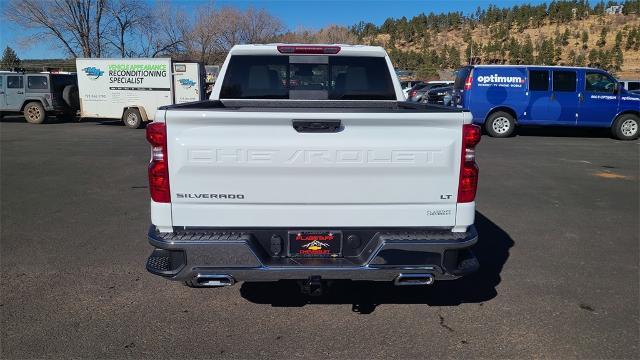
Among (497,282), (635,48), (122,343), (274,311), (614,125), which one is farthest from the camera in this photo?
(635,48)

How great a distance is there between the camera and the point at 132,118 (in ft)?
61.9

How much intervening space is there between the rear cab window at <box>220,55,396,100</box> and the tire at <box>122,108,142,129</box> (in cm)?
1529

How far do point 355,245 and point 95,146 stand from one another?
40.9 ft

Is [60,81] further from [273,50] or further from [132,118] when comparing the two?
[273,50]

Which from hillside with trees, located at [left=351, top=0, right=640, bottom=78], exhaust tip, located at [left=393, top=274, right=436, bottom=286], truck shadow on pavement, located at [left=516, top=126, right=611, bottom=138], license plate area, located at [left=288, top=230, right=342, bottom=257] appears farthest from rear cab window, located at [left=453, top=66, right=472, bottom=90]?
hillside with trees, located at [left=351, top=0, right=640, bottom=78]

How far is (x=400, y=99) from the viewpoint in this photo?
16.1ft

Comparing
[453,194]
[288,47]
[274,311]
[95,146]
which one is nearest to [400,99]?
[288,47]

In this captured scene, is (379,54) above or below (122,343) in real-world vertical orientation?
above

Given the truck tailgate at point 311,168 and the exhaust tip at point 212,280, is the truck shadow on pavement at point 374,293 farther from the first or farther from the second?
the truck tailgate at point 311,168

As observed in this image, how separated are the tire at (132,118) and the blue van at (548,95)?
11973 millimetres

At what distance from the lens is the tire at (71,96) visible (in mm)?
19969

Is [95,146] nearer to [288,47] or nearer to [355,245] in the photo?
[288,47]

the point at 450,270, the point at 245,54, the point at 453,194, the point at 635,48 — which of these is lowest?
the point at 450,270

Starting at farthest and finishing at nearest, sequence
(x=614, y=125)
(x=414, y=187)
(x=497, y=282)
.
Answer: (x=614, y=125), (x=497, y=282), (x=414, y=187)
